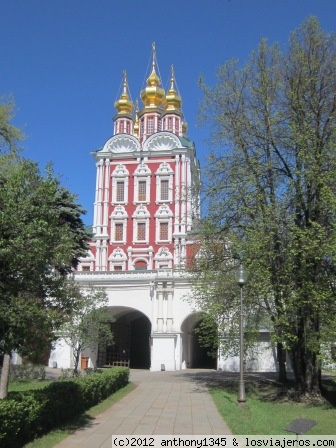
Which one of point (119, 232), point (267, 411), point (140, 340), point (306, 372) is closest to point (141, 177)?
point (119, 232)

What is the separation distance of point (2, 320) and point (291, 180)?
11.9 meters

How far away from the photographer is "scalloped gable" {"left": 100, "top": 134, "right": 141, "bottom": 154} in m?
50.3

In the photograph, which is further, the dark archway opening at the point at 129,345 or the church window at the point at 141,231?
the church window at the point at 141,231

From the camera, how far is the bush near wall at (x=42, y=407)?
7.87 m

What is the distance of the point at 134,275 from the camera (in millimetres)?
34469

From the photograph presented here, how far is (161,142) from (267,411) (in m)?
38.5

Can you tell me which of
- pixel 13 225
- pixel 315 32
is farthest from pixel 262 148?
pixel 13 225

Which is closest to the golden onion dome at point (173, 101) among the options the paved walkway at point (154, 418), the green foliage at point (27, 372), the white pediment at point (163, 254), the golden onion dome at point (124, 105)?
the golden onion dome at point (124, 105)

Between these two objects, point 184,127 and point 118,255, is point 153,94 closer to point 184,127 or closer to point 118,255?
point 184,127

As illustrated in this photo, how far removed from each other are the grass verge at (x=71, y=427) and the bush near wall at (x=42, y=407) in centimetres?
14

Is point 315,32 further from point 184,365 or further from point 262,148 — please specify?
point 184,365

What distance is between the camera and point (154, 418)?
1209 cm

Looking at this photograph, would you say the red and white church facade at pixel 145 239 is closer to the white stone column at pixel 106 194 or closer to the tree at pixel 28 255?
the white stone column at pixel 106 194

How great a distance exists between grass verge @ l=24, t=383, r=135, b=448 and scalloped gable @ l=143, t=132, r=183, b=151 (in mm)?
35754
